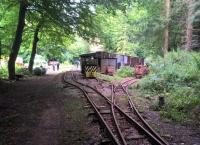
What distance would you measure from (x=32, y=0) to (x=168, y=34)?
61.9 ft

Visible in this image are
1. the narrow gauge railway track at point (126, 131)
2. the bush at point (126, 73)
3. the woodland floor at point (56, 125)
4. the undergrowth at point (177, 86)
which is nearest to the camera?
the narrow gauge railway track at point (126, 131)

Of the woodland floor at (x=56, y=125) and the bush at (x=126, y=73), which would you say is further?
the bush at (x=126, y=73)

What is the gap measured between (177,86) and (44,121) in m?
9.27

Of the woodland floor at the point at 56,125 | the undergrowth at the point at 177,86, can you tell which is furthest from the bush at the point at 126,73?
the woodland floor at the point at 56,125

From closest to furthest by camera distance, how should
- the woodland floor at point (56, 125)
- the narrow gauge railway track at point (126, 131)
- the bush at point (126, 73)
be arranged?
the narrow gauge railway track at point (126, 131) < the woodland floor at point (56, 125) < the bush at point (126, 73)

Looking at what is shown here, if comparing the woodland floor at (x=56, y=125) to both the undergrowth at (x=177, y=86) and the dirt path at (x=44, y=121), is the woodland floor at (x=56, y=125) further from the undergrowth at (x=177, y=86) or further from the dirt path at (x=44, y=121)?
the undergrowth at (x=177, y=86)

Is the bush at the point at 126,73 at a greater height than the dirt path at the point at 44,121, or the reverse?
the bush at the point at 126,73

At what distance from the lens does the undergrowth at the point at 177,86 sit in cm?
1278

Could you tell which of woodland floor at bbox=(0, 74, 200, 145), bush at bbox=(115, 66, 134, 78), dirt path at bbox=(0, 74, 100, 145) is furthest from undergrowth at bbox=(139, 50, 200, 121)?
bush at bbox=(115, 66, 134, 78)

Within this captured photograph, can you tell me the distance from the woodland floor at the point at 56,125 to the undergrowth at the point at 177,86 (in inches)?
38.2

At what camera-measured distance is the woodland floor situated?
8.91 meters

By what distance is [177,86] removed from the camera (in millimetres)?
18141

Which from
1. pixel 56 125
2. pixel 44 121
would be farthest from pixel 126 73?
pixel 56 125

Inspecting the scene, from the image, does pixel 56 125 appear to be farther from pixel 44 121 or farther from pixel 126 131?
pixel 126 131
